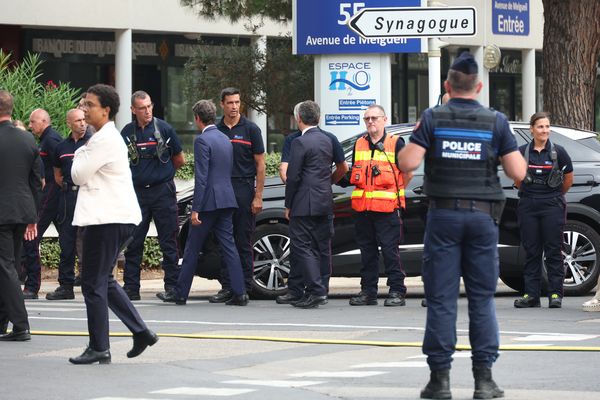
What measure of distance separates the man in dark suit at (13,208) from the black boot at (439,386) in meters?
3.96

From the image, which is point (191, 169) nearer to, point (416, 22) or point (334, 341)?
point (416, 22)

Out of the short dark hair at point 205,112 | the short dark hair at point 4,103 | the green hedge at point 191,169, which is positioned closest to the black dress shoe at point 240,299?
the short dark hair at point 205,112

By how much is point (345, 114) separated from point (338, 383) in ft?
43.1

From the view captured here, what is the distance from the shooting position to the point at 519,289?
15922mm

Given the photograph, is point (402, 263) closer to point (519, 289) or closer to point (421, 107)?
point (519, 289)

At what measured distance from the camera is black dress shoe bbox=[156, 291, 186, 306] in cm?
1459

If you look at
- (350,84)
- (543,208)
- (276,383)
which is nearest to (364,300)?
(543,208)

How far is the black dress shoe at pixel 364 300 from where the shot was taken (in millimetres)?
14289

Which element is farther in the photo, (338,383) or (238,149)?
(238,149)

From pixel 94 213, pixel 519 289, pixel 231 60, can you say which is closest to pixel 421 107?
pixel 231 60

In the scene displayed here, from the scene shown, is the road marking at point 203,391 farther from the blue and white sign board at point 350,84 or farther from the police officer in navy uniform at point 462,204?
the blue and white sign board at point 350,84

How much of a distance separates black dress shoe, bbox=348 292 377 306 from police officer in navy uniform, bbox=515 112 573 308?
1.30 metres

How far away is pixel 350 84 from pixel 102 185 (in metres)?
12.1

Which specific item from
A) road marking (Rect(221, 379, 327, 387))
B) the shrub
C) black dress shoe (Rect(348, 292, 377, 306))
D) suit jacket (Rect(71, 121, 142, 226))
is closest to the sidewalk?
black dress shoe (Rect(348, 292, 377, 306))
